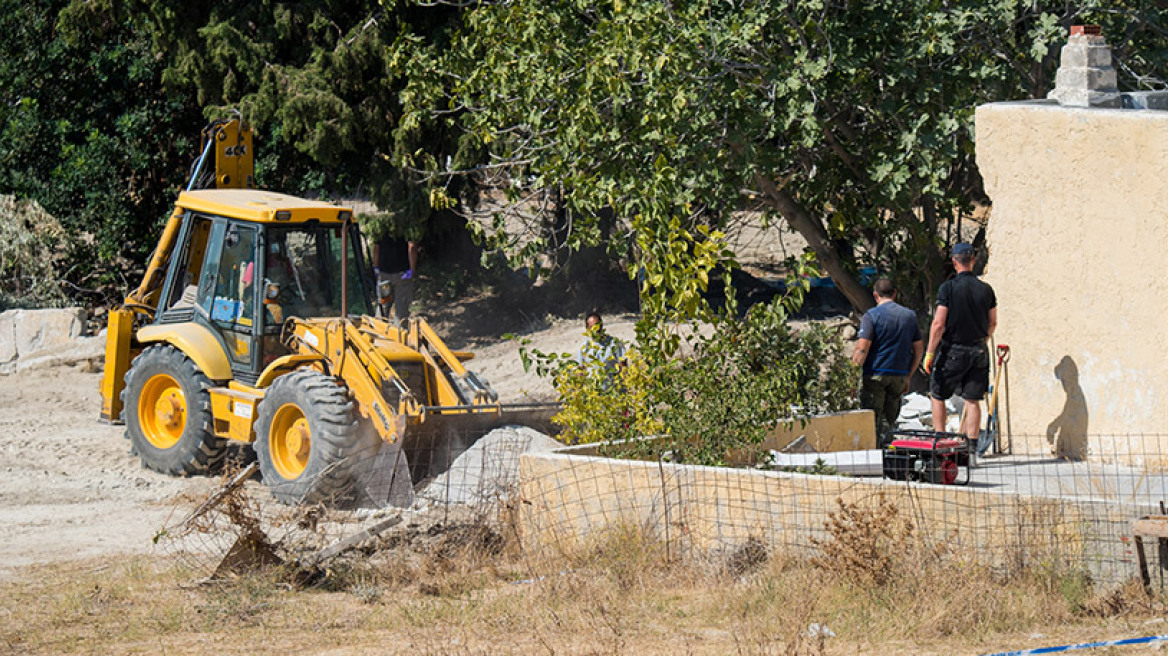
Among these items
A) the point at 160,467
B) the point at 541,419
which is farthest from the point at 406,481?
the point at 160,467

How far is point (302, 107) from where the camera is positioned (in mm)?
19000

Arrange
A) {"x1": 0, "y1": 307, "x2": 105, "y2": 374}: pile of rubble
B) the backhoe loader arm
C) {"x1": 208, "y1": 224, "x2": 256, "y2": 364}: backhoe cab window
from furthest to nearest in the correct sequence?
{"x1": 0, "y1": 307, "x2": 105, "y2": 374}: pile of rubble, {"x1": 208, "y1": 224, "x2": 256, "y2": 364}: backhoe cab window, the backhoe loader arm

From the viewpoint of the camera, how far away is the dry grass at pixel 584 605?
7.23 metres

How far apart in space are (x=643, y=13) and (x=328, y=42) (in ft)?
26.9

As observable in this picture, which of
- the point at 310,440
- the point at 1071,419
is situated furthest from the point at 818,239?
the point at 310,440

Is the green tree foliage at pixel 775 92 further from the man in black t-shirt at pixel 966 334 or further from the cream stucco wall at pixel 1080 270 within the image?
the man in black t-shirt at pixel 966 334

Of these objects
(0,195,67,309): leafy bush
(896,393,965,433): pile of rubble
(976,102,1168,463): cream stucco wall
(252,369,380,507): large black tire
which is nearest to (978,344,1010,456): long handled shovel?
(976,102,1168,463): cream stucco wall

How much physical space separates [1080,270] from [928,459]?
238 cm

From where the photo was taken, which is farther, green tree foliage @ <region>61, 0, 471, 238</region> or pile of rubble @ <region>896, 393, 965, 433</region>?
green tree foliage @ <region>61, 0, 471, 238</region>

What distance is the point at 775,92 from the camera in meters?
12.5

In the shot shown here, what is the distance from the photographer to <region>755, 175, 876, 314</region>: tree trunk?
14.2 meters

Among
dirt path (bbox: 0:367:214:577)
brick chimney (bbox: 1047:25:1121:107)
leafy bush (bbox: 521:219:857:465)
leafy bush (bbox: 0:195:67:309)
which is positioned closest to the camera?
leafy bush (bbox: 521:219:857:465)

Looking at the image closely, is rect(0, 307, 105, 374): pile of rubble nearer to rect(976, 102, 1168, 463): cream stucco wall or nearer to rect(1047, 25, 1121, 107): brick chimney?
rect(976, 102, 1168, 463): cream stucco wall

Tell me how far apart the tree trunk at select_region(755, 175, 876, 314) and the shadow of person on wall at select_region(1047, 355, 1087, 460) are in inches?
151
